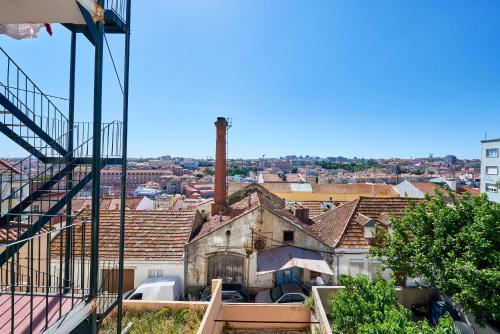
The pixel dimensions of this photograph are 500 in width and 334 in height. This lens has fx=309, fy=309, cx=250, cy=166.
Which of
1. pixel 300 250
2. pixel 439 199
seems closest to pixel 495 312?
pixel 439 199

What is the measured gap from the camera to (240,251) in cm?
1523

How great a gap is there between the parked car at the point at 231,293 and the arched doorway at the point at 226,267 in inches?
10.7

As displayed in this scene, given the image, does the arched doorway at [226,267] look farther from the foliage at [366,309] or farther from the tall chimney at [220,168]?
the foliage at [366,309]

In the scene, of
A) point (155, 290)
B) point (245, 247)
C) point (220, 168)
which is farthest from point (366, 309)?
point (220, 168)

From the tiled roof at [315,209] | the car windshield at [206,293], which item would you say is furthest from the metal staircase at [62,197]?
the tiled roof at [315,209]

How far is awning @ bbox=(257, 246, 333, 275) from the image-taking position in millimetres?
13852

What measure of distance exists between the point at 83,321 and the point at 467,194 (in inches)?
507

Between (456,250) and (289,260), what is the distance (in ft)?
21.6

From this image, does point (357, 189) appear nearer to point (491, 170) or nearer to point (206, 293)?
point (491, 170)

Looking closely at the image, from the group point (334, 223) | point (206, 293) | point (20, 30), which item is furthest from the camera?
point (334, 223)

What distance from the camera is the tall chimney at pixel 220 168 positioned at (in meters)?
18.9

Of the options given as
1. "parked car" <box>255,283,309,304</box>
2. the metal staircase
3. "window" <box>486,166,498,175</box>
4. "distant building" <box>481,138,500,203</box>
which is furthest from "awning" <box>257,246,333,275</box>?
"window" <box>486,166,498,175</box>

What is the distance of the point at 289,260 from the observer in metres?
14.3

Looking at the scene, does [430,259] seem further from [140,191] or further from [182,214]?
[140,191]
